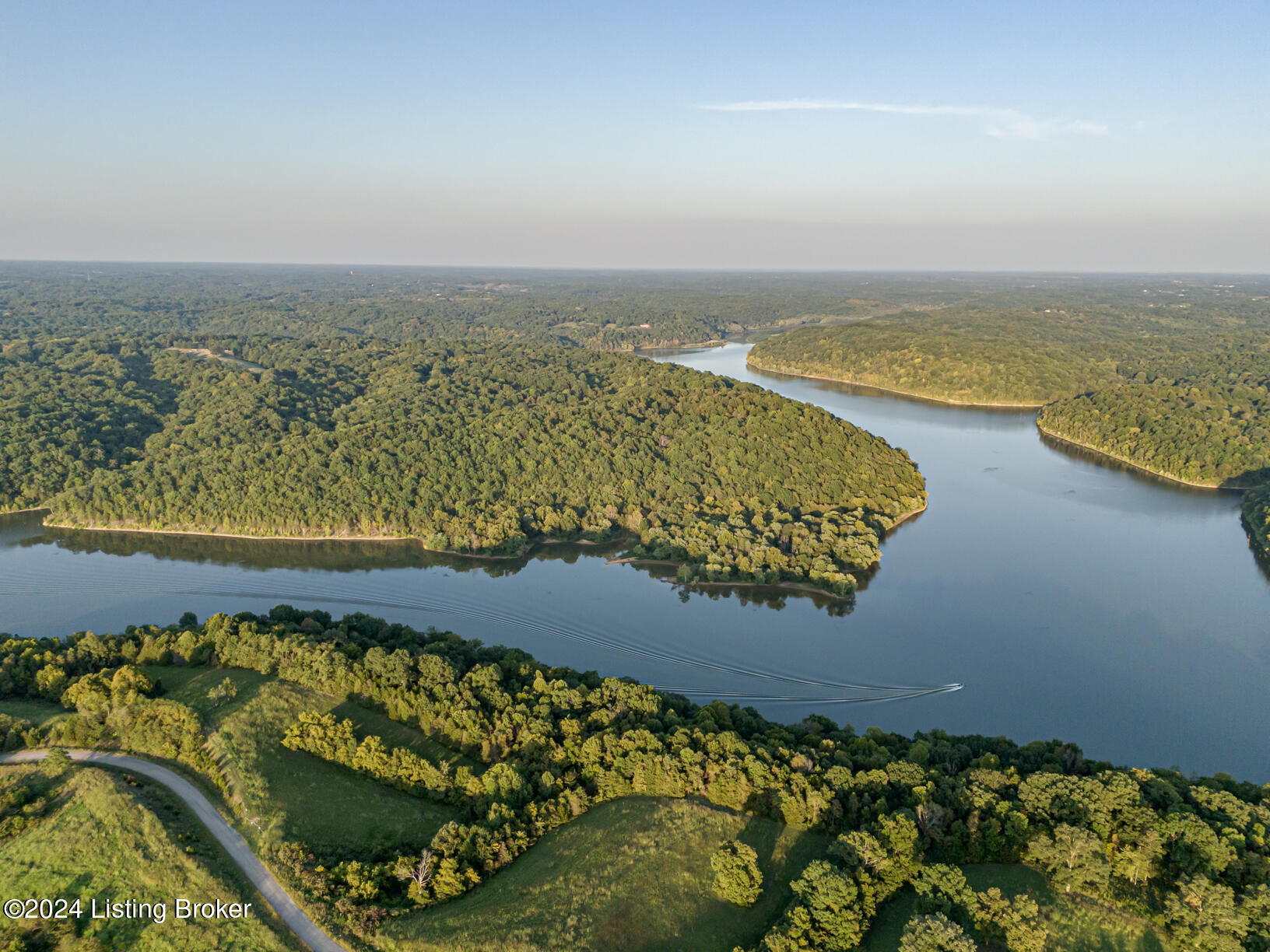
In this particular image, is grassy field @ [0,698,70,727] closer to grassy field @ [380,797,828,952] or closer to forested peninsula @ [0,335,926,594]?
grassy field @ [380,797,828,952]

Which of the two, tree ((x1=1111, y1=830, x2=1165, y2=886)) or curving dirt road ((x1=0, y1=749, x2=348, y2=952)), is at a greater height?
tree ((x1=1111, y1=830, x2=1165, y2=886))

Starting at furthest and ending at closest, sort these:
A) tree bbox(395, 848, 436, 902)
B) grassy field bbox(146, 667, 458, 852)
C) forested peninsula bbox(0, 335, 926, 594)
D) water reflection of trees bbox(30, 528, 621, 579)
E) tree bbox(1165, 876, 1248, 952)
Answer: forested peninsula bbox(0, 335, 926, 594), water reflection of trees bbox(30, 528, 621, 579), grassy field bbox(146, 667, 458, 852), tree bbox(395, 848, 436, 902), tree bbox(1165, 876, 1248, 952)

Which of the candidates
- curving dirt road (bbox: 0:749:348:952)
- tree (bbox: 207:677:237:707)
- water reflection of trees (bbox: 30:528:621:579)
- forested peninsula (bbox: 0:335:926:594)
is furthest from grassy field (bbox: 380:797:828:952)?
water reflection of trees (bbox: 30:528:621:579)

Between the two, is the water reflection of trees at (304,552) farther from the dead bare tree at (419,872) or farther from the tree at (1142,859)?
the dead bare tree at (419,872)

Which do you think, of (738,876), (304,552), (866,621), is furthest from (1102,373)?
(738,876)

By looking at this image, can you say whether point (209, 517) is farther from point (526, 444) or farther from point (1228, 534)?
point (1228, 534)

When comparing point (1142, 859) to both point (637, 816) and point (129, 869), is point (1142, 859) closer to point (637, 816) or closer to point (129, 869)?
point (637, 816)

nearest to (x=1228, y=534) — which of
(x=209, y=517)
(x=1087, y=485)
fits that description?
(x=1087, y=485)
